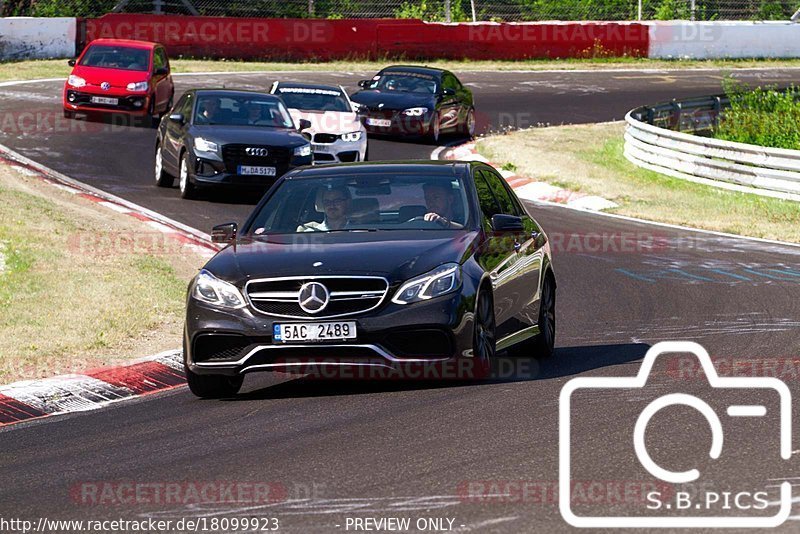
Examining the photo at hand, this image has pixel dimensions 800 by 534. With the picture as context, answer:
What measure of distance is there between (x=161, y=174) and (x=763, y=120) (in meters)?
14.6

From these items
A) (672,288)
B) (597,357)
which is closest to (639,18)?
(672,288)

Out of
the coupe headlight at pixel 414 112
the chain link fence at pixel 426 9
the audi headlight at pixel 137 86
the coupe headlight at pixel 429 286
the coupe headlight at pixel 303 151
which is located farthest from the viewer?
the chain link fence at pixel 426 9

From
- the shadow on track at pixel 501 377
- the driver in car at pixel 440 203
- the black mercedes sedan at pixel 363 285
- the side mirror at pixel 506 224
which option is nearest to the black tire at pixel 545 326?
the shadow on track at pixel 501 377

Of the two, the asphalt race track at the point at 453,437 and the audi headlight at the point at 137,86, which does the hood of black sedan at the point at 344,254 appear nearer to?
the asphalt race track at the point at 453,437

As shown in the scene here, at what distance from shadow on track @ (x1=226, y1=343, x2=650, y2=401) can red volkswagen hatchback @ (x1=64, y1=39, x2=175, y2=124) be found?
1969cm

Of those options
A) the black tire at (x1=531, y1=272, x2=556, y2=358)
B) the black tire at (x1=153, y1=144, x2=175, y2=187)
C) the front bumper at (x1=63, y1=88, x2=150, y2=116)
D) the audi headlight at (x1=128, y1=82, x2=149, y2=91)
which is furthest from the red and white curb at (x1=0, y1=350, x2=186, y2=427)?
the audi headlight at (x1=128, y1=82, x2=149, y2=91)

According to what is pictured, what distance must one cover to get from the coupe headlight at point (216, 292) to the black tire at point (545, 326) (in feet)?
8.73

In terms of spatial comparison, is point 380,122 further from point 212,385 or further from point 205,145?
point 212,385

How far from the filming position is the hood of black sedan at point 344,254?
31.3ft

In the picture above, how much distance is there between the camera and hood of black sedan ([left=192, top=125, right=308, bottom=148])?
70.2ft

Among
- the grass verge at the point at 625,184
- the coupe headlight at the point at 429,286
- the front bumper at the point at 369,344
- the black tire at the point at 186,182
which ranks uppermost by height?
the coupe headlight at the point at 429,286

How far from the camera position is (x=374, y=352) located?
9.34 metres

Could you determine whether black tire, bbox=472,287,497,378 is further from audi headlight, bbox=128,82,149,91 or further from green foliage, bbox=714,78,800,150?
audi headlight, bbox=128,82,149,91

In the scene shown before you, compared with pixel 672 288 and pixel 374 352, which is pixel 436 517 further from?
pixel 672 288
